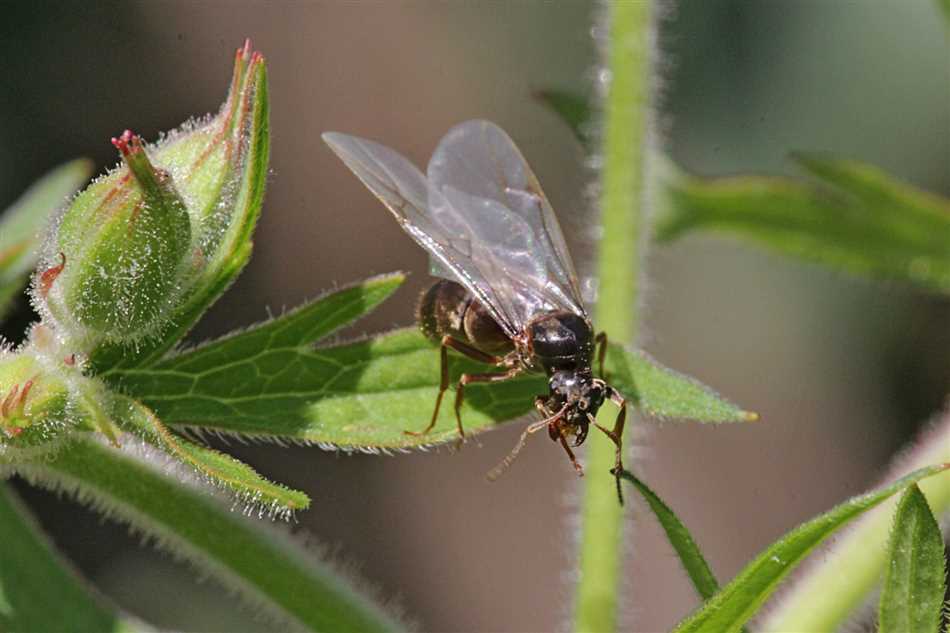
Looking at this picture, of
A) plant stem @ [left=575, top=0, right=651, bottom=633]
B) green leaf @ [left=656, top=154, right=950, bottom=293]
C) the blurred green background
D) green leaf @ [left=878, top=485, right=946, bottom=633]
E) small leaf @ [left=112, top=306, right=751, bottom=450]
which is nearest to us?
green leaf @ [left=878, top=485, right=946, bottom=633]

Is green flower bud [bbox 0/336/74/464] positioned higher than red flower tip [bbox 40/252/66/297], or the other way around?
red flower tip [bbox 40/252/66/297]

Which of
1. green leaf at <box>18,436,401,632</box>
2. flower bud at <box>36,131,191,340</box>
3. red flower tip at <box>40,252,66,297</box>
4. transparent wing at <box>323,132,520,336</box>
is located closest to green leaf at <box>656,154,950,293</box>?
transparent wing at <box>323,132,520,336</box>

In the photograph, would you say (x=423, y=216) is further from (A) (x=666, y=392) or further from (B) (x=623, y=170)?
(A) (x=666, y=392)

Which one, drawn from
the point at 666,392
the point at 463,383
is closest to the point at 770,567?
the point at 666,392

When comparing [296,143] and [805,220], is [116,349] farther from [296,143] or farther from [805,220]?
[296,143]

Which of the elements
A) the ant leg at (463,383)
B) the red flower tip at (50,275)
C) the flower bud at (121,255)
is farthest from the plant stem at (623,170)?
the red flower tip at (50,275)

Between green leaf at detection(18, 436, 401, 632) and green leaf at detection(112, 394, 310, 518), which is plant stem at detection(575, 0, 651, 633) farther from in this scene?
green leaf at detection(112, 394, 310, 518)
